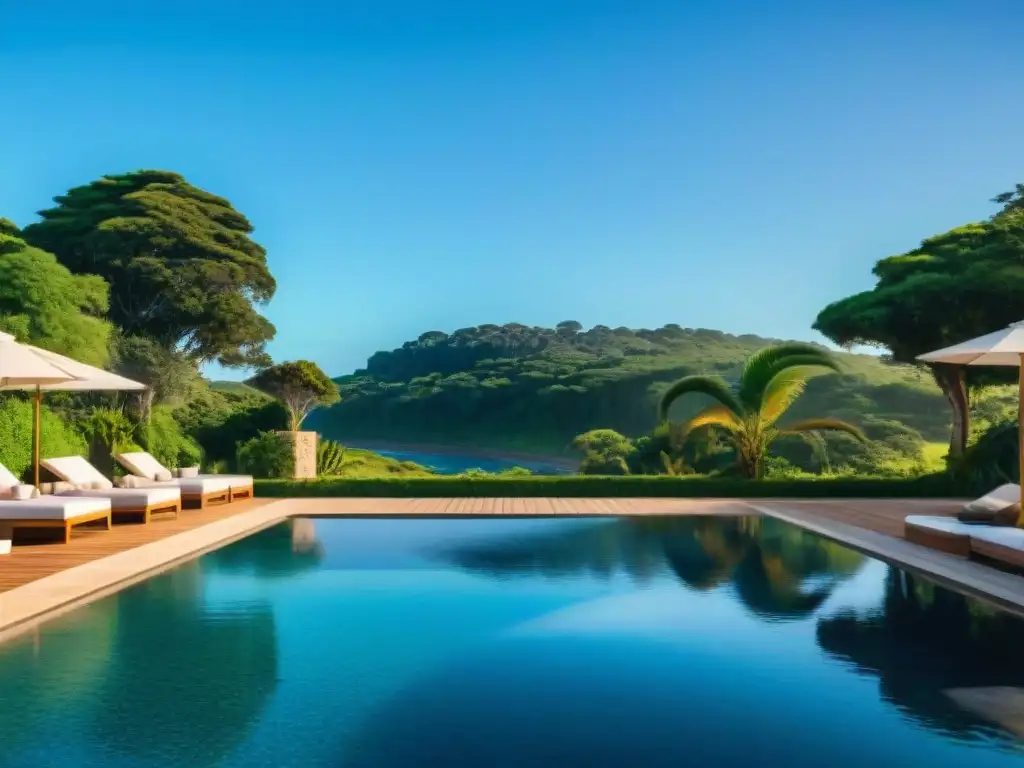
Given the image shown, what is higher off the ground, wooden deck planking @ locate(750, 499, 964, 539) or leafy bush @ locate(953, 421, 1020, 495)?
leafy bush @ locate(953, 421, 1020, 495)

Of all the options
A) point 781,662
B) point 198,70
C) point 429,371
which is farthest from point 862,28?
point 429,371

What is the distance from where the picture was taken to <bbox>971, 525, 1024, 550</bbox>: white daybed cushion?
28.5 ft

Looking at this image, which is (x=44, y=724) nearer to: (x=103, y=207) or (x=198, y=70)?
(x=198, y=70)

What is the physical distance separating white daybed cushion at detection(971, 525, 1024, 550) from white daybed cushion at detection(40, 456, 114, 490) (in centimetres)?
1006

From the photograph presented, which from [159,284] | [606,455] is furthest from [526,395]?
[606,455]

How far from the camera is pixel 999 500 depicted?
10664mm

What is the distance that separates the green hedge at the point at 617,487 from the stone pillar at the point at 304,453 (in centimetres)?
116

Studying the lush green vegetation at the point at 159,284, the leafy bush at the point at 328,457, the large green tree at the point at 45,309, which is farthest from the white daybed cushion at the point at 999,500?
the large green tree at the point at 45,309

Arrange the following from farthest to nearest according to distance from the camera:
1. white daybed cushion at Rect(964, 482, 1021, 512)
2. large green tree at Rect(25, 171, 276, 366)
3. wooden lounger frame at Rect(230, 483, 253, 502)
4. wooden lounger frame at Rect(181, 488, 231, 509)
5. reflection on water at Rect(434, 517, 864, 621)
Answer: large green tree at Rect(25, 171, 276, 366), wooden lounger frame at Rect(230, 483, 253, 502), wooden lounger frame at Rect(181, 488, 231, 509), white daybed cushion at Rect(964, 482, 1021, 512), reflection on water at Rect(434, 517, 864, 621)

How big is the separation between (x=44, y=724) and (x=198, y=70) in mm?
21436

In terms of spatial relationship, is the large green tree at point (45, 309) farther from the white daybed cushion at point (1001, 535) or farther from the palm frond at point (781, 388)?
the white daybed cushion at point (1001, 535)

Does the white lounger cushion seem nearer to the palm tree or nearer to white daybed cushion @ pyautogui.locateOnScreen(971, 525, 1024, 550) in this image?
the palm tree

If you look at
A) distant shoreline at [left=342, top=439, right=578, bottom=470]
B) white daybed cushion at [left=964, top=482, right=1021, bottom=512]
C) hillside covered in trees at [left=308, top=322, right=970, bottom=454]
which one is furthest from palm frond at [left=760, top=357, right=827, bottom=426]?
distant shoreline at [left=342, top=439, right=578, bottom=470]

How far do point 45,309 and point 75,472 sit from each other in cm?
943
